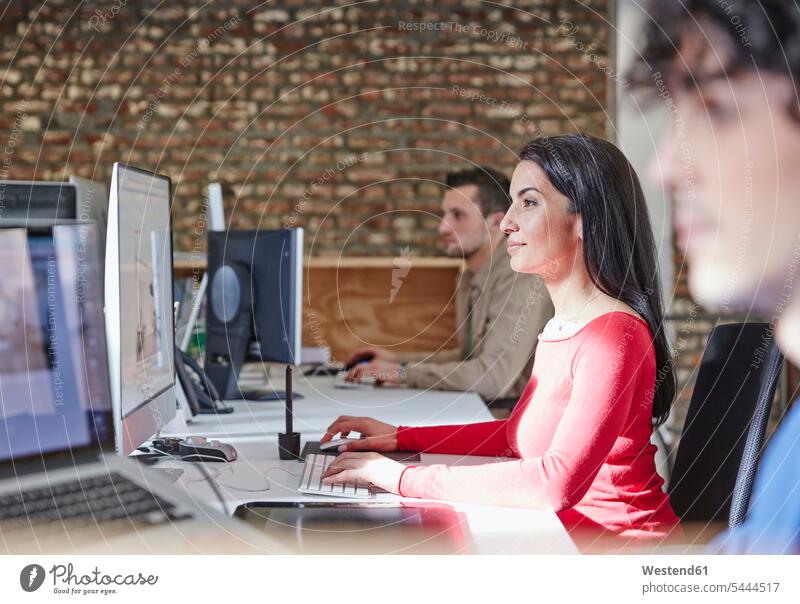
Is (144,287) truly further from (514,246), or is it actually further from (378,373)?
(378,373)

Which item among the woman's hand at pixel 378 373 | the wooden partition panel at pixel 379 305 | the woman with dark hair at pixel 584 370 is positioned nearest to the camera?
the woman with dark hair at pixel 584 370

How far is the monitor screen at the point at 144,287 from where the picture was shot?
4.28ft

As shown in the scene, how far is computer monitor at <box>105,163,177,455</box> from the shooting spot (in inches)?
49.6

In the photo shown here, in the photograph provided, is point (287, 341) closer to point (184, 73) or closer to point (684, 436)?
point (684, 436)

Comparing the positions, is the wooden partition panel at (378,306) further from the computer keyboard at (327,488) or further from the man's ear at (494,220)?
the computer keyboard at (327,488)

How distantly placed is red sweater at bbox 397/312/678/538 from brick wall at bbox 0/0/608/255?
262 centimetres

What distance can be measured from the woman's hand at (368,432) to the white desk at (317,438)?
74 mm

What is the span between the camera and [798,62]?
1.48 meters

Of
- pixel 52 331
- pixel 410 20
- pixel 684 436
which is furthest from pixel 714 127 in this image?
pixel 410 20

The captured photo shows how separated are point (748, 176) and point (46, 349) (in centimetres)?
126

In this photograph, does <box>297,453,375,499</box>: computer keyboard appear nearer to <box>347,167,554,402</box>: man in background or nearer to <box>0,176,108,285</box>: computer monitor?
<box>0,176,108,285</box>: computer monitor
